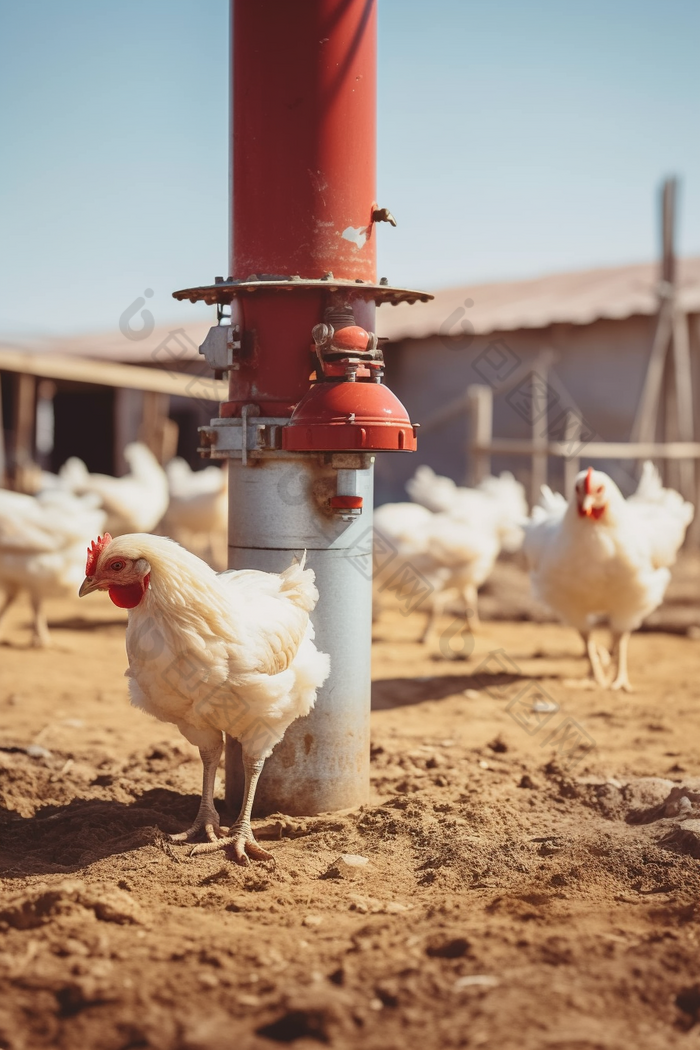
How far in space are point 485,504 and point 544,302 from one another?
31.3 ft

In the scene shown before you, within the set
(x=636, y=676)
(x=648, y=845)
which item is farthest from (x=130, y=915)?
(x=636, y=676)

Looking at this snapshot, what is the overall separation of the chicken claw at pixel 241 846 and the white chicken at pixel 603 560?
3.93m

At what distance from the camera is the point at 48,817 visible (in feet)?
14.0

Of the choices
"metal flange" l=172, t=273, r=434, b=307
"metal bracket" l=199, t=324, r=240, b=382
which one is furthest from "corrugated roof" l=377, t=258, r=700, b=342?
"metal bracket" l=199, t=324, r=240, b=382

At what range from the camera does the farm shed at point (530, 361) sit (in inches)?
597

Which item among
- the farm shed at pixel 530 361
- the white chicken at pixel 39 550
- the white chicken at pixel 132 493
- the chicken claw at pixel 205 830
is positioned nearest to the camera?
the chicken claw at pixel 205 830

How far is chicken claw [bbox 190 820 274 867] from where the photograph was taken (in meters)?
3.68

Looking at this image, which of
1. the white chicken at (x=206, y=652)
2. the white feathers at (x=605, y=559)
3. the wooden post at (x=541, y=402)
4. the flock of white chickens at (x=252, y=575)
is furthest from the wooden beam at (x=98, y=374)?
the white chicken at (x=206, y=652)

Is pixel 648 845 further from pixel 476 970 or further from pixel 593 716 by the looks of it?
pixel 593 716

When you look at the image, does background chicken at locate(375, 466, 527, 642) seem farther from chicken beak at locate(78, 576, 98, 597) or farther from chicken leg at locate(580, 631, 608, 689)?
chicken beak at locate(78, 576, 98, 597)

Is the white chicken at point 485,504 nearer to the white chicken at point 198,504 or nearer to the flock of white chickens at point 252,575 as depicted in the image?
the flock of white chickens at point 252,575

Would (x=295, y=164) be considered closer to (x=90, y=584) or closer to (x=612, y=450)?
(x=90, y=584)

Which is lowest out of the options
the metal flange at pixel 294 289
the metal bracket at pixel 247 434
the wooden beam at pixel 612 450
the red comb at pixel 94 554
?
the red comb at pixel 94 554

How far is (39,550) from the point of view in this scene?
8.41 meters
